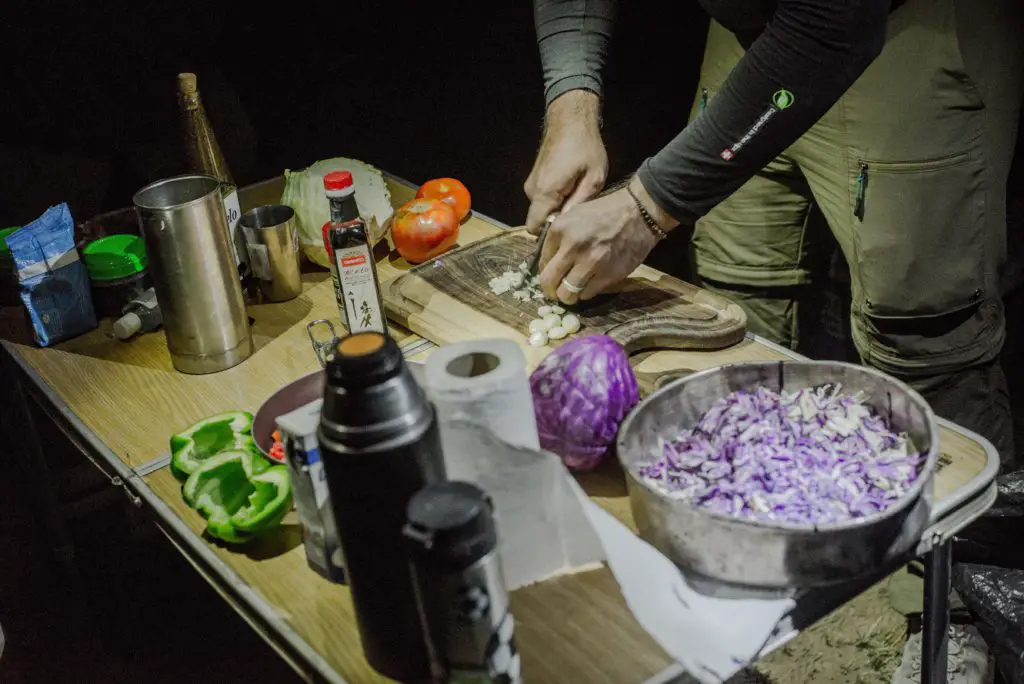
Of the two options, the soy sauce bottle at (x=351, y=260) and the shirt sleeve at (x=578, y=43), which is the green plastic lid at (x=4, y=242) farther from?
the shirt sleeve at (x=578, y=43)

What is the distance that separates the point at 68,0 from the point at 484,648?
2231 mm

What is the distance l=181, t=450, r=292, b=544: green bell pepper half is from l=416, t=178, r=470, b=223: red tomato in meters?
1.07

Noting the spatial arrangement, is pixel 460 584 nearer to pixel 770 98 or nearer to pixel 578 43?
pixel 770 98

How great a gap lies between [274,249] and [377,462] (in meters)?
1.16

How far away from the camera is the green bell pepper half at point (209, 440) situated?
146 centimetres

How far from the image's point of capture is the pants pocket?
2010 millimetres

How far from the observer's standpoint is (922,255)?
80.9 inches

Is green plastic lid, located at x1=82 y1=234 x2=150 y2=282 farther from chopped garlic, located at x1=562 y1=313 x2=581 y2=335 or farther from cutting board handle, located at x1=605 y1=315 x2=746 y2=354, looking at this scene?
cutting board handle, located at x1=605 y1=315 x2=746 y2=354

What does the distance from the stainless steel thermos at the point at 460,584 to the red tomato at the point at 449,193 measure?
4.80 feet

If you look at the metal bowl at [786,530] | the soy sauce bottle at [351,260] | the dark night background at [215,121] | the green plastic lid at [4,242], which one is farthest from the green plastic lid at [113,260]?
the metal bowl at [786,530]

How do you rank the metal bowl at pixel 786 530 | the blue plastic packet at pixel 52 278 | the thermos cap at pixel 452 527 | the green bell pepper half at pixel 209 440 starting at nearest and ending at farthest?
the thermos cap at pixel 452 527 < the metal bowl at pixel 786 530 < the green bell pepper half at pixel 209 440 < the blue plastic packet at pixel 52 278

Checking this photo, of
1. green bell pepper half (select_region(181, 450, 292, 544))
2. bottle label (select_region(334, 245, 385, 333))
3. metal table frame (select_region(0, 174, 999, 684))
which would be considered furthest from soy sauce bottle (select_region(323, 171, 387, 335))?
green bell pepper half (select_region(181, 450, 292, 544))

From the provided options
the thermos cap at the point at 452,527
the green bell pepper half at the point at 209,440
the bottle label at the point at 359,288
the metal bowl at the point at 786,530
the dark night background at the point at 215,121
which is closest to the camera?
the thermos cap at the point at 452,527

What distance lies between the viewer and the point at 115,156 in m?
2.70
